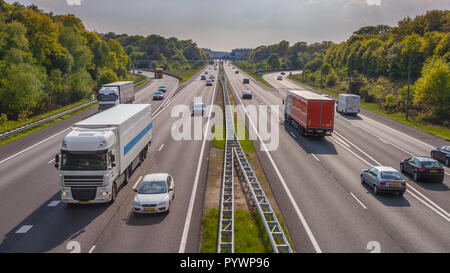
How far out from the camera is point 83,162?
18.0 metres

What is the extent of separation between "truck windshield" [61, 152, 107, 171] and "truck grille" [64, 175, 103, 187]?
1.35ft

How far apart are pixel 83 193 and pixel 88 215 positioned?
1.12 metres

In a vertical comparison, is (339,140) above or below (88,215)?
above

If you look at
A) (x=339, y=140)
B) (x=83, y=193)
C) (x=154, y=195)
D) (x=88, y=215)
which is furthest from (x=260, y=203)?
(x=339, y=140)

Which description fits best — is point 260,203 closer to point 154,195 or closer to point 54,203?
point 154,195

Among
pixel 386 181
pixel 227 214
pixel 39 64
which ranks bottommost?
pixel 227 214

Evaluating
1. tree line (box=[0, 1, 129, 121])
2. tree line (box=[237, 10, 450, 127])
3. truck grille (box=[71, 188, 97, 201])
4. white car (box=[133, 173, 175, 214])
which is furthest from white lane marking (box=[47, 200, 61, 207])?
tree line (box=[237, 10, 450, 127])

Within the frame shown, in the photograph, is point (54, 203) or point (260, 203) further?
point (54, 203)

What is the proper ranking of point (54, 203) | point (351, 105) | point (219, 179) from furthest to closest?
point (351, 105) → point (219, 179) → point (54, 203)

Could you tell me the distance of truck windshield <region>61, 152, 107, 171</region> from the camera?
703 inches

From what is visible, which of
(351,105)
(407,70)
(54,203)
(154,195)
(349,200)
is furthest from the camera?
(407,70)

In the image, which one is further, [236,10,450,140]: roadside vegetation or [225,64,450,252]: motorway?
[236,10,450,140]: roadside vegetation

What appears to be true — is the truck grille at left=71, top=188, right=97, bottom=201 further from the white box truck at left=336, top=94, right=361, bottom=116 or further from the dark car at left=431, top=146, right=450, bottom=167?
the white box truck at left=336, top=94, right=361, bottom=116

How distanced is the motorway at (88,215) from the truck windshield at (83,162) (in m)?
2.32
